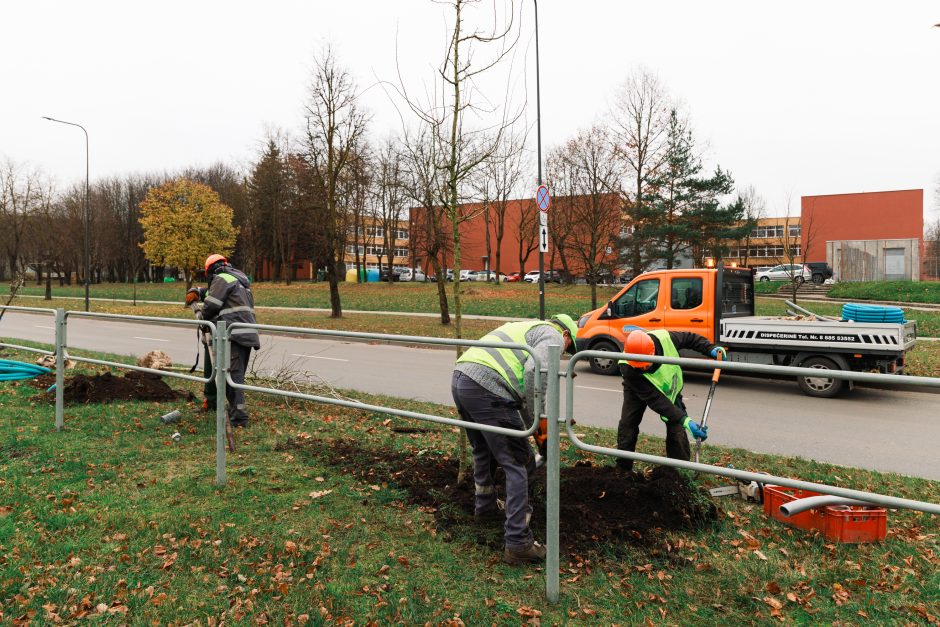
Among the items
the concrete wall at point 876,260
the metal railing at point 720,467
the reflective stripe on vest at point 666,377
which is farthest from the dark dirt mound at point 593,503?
the concrete wall at point 876,260

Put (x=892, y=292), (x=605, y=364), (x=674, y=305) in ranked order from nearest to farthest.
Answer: (x=674, y=305) → (x=605, y=364) → (x=892, y=292)

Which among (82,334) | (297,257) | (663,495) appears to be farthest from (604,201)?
(297,257)

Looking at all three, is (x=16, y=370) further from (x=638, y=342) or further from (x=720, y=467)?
(x=720, y=467)

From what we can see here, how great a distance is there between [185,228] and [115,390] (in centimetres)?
3644

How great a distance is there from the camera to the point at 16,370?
26.7 feet

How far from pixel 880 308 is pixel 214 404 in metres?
9.63

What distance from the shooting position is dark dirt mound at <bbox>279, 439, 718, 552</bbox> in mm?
3818

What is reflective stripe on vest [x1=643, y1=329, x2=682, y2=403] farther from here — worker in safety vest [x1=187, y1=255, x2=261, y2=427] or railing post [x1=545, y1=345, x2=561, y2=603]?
worker in safety vest [x1=187, y1=255, x2=261, y2=427]

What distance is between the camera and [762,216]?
50188mm

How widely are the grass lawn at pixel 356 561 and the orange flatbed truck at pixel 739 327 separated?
4.42 metres

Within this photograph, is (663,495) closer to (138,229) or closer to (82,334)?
(82,334)

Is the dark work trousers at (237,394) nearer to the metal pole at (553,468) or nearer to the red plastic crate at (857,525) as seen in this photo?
Result: the metal pole at (553,468)

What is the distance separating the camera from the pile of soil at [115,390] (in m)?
7.69

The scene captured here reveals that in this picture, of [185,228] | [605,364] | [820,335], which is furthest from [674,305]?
[185,228]
